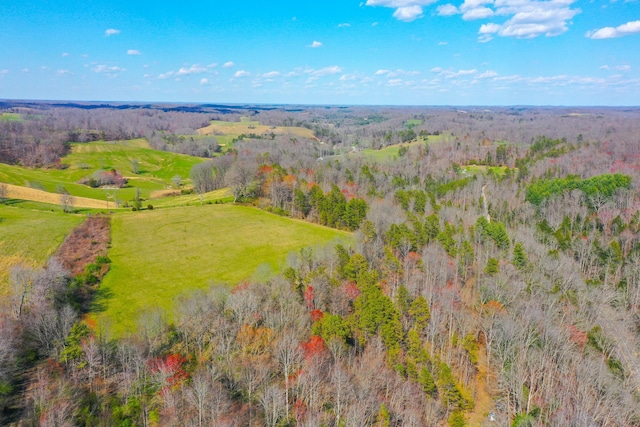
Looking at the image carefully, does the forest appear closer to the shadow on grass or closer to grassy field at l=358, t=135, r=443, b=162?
the shadow on grass

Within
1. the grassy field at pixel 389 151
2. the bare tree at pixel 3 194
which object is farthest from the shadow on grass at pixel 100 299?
the grassy field at pixel 389 151

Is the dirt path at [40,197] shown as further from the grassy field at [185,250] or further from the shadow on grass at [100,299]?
the shadow on grass at [100,299]

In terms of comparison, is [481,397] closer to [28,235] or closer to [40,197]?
[28,235]

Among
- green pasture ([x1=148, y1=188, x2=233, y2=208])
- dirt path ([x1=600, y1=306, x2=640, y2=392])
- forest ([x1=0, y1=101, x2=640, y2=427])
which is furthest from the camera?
green pasture ([x1=148, y1=188, x2=233, y2=208])

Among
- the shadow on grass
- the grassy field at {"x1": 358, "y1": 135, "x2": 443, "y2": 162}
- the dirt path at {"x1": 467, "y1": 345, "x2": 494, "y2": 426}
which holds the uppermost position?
the grassy field at {"x1": 358, "y1": 135, "x2": 443, "y2": 162}

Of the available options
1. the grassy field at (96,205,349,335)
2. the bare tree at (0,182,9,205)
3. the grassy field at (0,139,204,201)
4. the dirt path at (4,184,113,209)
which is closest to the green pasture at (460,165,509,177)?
the grassy field at (96,205,349,335)

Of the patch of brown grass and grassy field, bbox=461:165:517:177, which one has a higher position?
→ grassy field, bbox=461:165:517:177

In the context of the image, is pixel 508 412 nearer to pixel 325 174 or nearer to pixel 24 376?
pixel 24 376

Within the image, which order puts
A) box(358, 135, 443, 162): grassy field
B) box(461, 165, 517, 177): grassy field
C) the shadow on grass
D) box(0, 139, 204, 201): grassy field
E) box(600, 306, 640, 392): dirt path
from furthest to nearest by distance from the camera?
box(358, 135, 443, 162): grassy field, box(461, 165, 517, 177): grassy field, box(0, 139, 204, 201): grassy field, the shadow on grass, box(600, 306, 640, 392): dirt path
